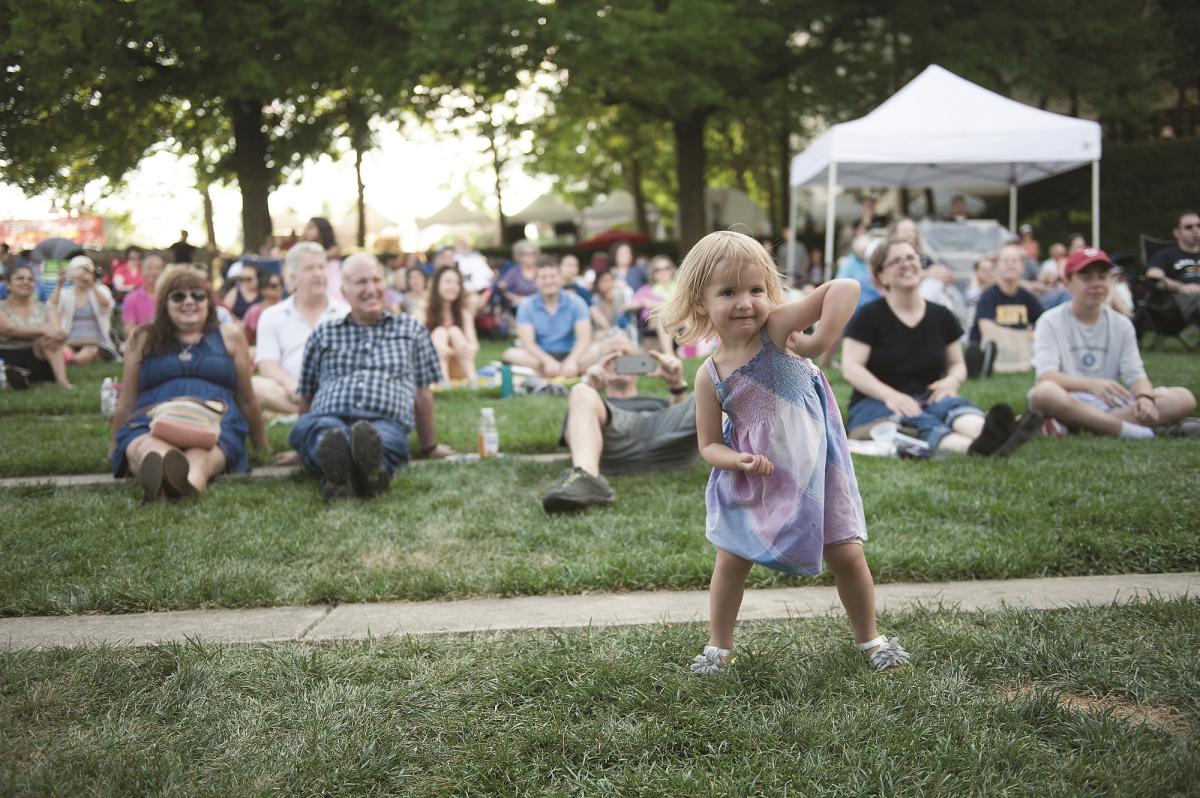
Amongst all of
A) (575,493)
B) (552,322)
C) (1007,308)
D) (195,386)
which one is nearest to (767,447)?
(575,493)

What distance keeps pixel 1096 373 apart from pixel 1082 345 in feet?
0.71

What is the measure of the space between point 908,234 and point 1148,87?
17.9 metres

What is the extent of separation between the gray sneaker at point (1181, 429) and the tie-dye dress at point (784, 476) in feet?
15.6

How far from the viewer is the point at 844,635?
10.7 feet

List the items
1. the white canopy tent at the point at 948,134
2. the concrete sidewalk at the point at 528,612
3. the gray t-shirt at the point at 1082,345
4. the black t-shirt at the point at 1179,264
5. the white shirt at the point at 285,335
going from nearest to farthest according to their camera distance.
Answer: the concrete sidewalk at the point at 528,612, the gray t-shirt at the point at 1082,345, the white shirt at the point at 285,335, the black t-shirt at the point at 1179,264, the white canopy tent at the point at 948,134

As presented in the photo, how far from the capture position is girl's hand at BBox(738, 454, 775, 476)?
112 inches

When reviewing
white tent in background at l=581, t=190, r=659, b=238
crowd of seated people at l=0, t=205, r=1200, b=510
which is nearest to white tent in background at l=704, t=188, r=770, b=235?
white tent in background at l=581, t=190, r=659, b=238

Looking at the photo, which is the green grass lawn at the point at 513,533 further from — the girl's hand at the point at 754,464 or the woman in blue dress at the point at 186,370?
the girl's hand at the point at 754,464

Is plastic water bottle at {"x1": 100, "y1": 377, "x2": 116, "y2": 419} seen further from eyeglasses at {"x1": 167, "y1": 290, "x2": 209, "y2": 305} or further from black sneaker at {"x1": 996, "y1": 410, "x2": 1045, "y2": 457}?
black sneaker at {"x1": 996, "y1": 410, "x2": 1045, "y2": 457}

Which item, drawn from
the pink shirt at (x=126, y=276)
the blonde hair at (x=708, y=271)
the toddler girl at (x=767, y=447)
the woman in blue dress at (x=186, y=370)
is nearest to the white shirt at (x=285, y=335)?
the woman in blue dress at (x=186, y=370)

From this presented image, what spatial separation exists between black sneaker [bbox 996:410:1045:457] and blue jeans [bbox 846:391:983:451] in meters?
0.38

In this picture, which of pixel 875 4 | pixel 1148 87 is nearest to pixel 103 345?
pixel 875 4

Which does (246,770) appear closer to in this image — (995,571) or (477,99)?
(995,571)

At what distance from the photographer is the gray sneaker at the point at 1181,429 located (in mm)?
6691
